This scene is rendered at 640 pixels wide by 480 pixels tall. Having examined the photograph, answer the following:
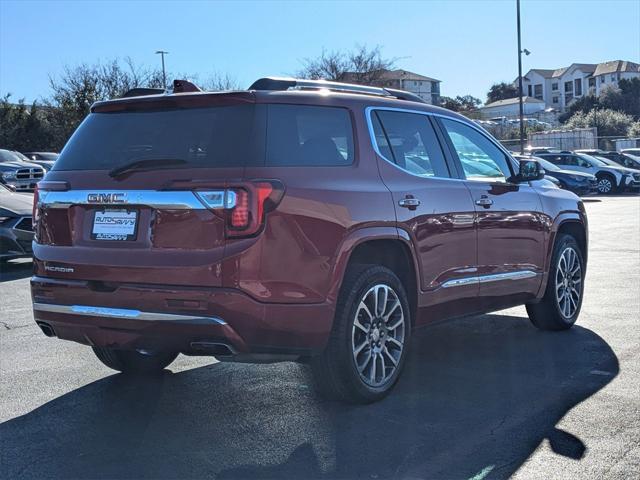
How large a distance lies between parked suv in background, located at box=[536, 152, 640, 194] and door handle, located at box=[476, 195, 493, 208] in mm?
23934

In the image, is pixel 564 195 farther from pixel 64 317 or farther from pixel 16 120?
pixel 16 120

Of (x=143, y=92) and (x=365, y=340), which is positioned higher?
(x=143, y=92)

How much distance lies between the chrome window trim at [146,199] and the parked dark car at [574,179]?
24.0 meters

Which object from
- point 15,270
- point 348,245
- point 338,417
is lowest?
point 338,417

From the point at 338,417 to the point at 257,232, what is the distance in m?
1.25

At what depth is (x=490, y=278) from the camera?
5.77 m

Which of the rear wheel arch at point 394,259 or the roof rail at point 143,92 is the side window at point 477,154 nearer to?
the rear wheel arch at point 394,259

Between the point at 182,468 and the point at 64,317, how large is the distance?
1219mm

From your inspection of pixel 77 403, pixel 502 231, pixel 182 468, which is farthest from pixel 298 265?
pixel 502 231

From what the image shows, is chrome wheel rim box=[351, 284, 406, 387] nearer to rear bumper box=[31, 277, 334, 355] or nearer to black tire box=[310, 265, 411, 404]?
black tire box=[310, 265, 411, 404]

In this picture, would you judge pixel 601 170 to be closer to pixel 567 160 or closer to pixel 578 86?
pixel 567 160

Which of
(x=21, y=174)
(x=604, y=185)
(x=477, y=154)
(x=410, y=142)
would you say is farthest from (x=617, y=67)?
(x=410, y=142)

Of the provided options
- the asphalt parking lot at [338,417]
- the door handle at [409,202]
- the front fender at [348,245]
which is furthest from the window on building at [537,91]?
the front fender at [348,245]

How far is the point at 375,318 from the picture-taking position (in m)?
4.77
